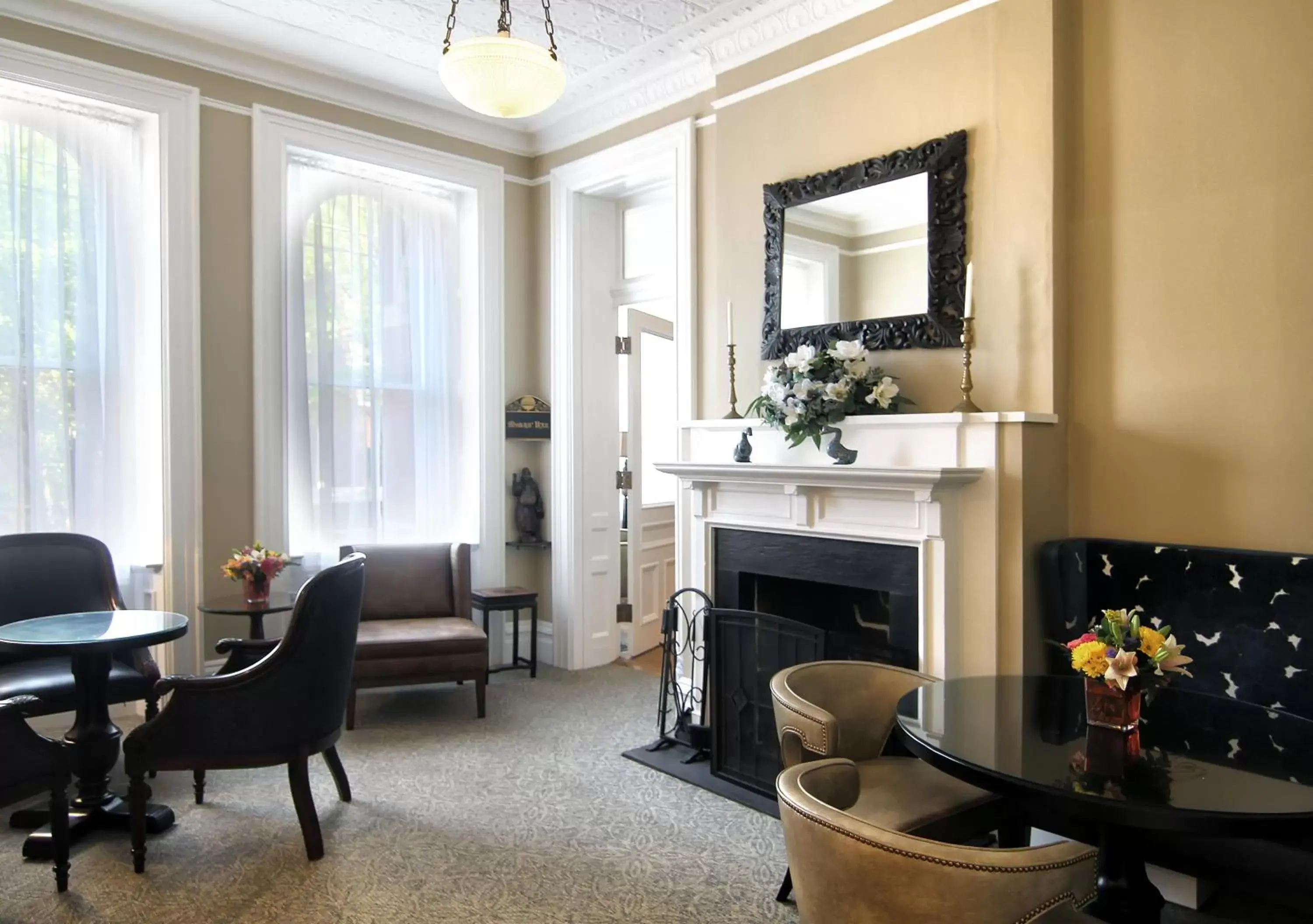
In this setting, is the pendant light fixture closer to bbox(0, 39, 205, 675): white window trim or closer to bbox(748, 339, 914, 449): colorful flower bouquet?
bbox(748, 339, 914, 449): colorful flower bouquet

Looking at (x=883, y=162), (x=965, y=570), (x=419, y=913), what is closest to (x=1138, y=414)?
(x=965, y=570)

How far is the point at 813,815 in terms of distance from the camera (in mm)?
1688

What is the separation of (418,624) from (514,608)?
67 cm

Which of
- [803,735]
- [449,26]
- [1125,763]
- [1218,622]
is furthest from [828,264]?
[1125,763]

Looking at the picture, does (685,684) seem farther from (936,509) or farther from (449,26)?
(449,26)

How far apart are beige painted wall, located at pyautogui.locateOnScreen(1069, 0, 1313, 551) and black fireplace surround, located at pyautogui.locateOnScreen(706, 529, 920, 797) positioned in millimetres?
749

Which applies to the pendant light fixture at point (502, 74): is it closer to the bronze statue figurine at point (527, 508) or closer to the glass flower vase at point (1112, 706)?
the glass flower vase at point (1112, 706)

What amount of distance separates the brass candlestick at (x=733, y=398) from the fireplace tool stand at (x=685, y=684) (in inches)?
32.6

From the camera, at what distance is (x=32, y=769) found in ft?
8.04

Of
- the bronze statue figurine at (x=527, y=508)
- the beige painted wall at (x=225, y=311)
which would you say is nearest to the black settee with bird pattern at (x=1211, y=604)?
the bronze statue figurine at (x=527, y=508)

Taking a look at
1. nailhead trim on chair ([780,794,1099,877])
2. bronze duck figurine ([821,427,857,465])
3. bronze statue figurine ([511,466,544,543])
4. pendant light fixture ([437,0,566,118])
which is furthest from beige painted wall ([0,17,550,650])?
nailhead trim on chair ([780,794,1099,877])

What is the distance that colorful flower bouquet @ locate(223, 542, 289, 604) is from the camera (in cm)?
388

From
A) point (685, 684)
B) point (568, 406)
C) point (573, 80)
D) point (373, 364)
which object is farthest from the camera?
point (568, 406)

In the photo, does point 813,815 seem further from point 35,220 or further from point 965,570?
point 35,220
